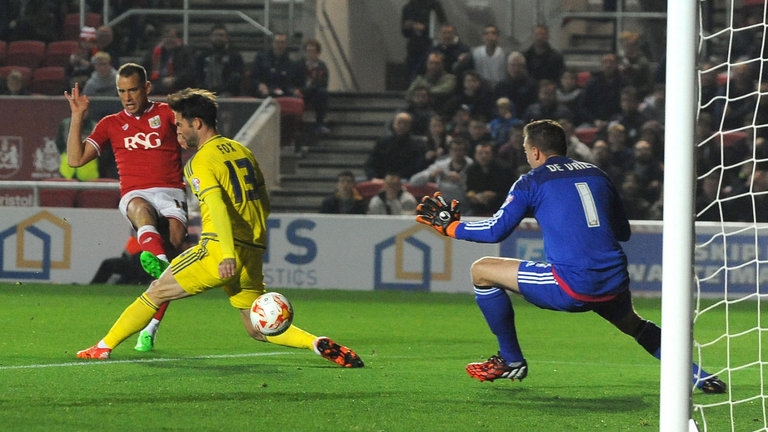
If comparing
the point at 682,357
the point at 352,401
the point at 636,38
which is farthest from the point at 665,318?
the point at 636,38

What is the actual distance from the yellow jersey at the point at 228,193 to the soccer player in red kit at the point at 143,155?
4.20ft

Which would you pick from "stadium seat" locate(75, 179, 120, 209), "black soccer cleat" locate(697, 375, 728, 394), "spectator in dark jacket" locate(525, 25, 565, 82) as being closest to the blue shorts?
"black soccer cleat" locate(697, 375, 728, 394)

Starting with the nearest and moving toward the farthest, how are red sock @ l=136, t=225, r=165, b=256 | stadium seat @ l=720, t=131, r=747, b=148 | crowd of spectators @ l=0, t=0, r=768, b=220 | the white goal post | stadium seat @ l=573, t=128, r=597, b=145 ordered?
the white goal post < red sock @ l=136, t=225, r=165, b=256 < crowd of spectators @ l=0, t=0, r=768, b=220 < stadium seat @ l=720, t=131, r=747, b=148 < stadium seat @ l=573, t=128, r=597, b=145

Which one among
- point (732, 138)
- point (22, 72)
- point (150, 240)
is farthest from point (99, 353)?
point (22, 72)

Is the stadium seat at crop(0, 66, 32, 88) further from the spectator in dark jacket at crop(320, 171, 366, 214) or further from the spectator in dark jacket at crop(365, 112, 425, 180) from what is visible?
the spectator in dark jacket at crop(320, 171, 366, 214)

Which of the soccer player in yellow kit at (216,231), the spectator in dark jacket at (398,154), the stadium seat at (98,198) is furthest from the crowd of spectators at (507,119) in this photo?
the soccer player in yellow kit at (216,231)

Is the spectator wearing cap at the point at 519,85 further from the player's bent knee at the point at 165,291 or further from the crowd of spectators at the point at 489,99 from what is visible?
the player's bent knee at the point at 165,291

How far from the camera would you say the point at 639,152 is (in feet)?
46.6

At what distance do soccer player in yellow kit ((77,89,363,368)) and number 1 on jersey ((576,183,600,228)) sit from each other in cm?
175

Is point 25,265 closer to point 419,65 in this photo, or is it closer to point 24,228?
point 24,228

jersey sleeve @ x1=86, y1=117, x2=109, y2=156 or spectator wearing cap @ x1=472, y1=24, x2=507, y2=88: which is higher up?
spectator wearing cap @ x1=472, y1=24, x2=507, y2=88

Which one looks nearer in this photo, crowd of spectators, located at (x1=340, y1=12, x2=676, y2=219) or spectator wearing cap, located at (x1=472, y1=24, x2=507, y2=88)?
crowd of spectators, located at (x1=340, y1=12, x2=676, y2=219)

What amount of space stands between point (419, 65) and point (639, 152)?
3747 mm

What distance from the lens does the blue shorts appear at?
19.5 feet
